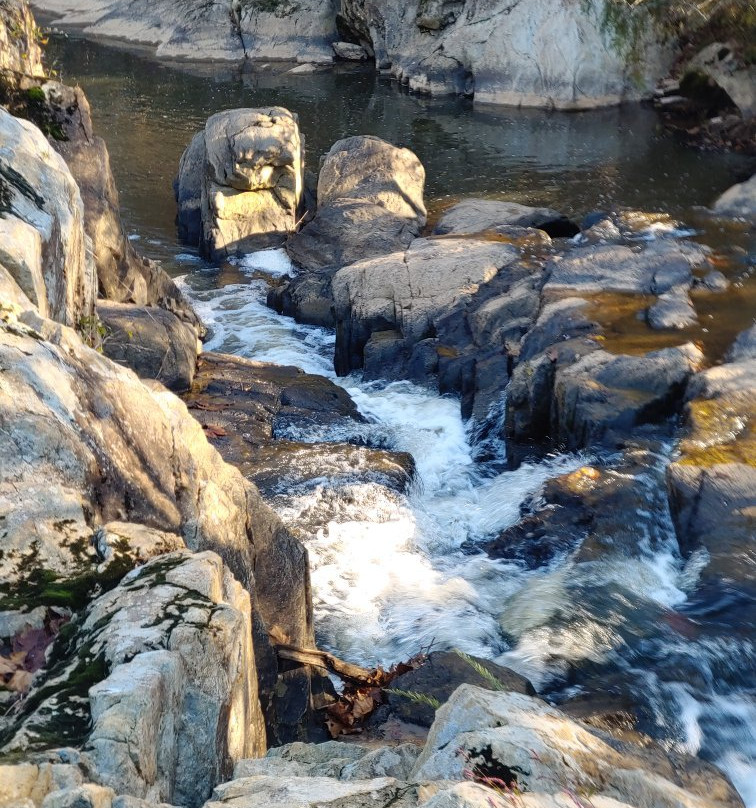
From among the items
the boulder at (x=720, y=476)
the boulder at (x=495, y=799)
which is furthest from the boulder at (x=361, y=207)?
the boulder at (x=495, y=799)

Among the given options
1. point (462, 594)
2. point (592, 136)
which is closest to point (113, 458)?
point (462, 594)

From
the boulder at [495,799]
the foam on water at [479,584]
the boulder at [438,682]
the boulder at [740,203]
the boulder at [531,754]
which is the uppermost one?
the boulder at [495,799]

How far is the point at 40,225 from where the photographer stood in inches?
232

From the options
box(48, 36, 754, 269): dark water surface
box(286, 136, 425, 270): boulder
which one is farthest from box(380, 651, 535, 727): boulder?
box(48, 36, 754, 269): dark water surface

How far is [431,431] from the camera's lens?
1027 centimetres

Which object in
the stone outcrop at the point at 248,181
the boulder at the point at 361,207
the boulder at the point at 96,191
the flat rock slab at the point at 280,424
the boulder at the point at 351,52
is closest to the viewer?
the flat rock slab at the point at 280,424

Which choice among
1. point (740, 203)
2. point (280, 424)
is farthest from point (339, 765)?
point (740, 203)

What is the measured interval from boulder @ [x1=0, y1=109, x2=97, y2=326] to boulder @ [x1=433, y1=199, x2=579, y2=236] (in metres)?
8.19

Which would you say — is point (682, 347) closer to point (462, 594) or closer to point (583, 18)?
point (462, 594)

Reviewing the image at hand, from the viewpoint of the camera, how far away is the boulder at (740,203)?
14109 millimetres

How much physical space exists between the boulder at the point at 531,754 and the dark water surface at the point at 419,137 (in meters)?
13.2

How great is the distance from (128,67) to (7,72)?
25.4m

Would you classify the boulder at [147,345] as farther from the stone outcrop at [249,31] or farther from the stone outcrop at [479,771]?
the stone outcrop at [249,31]

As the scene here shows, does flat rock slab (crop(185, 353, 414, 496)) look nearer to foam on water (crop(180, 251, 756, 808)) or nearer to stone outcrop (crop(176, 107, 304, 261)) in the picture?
foam on water (crop(180, 251, 756, 808))
